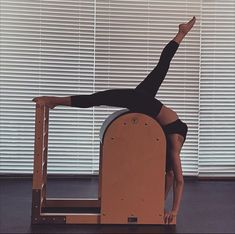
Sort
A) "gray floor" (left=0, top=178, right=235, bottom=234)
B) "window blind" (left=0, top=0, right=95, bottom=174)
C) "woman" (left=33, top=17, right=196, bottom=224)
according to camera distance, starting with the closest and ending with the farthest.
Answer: "gray floor" (left=0, top=178, right=235, bottom=234), "woman" (left=33, top=17, right=196, bottom=224), "window blind" (left=0, top=0, right=95, bottom=174)

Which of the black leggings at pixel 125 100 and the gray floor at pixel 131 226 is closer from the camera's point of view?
the gray floor at pixel 131 226

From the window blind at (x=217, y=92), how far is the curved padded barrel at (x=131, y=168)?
62.9 inches

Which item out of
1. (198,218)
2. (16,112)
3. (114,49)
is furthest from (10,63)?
(198,218)

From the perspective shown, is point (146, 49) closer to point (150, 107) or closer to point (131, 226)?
point (150, 107)

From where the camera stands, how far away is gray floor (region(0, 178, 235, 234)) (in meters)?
2.60

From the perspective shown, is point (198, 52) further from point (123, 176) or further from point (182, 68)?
point (123, 176)

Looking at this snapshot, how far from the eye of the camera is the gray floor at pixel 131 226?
2597 millimetres

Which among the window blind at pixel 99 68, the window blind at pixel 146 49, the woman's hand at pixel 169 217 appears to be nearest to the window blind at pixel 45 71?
the window blind at pixel 99 68

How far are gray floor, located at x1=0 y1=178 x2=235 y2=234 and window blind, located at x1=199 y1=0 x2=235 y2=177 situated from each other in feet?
0.79

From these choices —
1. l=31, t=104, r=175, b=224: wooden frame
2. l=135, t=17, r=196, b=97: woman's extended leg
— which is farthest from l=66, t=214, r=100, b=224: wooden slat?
l=135, t=17, r=196, b=97: woman's extended leg

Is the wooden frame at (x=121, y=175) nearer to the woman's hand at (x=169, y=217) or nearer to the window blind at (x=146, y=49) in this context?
the woman's hand at (x=169, y=217)

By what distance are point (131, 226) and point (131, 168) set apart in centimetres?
37

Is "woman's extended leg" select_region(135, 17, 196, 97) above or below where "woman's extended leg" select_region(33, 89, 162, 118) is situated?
above

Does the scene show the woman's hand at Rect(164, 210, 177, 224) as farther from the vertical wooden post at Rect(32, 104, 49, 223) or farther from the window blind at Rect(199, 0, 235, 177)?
the window blind at Rect(199, 0, 235, 177)
